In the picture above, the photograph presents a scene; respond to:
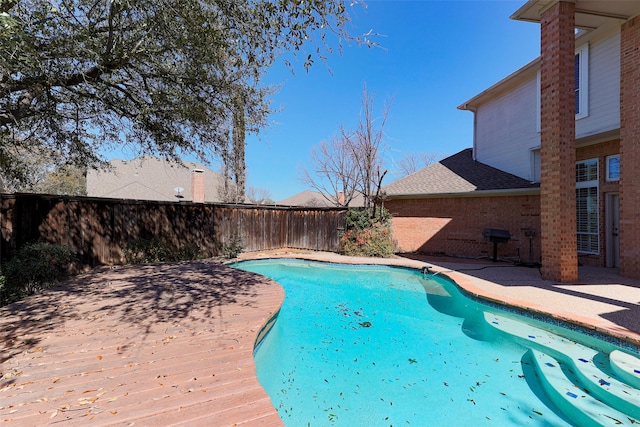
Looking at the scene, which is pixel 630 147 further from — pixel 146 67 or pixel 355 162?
pixel 355 162

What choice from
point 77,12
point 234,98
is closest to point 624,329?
point 234,98

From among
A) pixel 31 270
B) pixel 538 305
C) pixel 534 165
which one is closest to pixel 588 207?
pixel 534 165

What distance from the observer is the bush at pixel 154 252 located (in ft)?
27.3

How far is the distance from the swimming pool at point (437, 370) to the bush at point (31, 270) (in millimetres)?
4672

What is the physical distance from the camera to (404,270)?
8672 mm

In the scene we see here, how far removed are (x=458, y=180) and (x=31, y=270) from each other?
517 inches

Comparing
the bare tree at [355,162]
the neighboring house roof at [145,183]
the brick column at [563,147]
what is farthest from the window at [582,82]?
the neighboring house roof at [145,183]

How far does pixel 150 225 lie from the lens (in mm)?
8906

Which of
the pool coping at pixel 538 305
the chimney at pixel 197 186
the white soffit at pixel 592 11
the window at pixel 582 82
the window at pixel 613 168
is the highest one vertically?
the white soffit at pixel 592 11

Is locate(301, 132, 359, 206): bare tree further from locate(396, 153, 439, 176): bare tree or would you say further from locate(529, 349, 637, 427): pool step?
locate(529, 349, 637, 427): pool step

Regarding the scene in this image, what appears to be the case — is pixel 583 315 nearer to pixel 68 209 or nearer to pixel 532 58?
pixel 532 58

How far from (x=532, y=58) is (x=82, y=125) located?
13.6m

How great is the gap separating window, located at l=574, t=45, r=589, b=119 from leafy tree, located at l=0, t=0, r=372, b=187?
7587 millimetres

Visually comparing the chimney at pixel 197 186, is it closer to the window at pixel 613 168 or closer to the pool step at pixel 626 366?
the window at pixel 613 168
